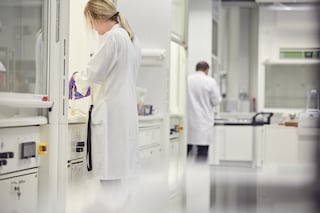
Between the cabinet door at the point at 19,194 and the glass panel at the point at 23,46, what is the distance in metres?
0.30

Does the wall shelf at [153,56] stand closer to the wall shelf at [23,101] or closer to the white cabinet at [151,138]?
the white cabinet at [151,138]

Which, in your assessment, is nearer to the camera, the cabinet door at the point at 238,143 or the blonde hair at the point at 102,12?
the blonde hair at the point at 102,12

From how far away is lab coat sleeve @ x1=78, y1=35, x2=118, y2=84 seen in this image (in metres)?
2.22

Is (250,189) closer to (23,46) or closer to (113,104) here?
(113,104)

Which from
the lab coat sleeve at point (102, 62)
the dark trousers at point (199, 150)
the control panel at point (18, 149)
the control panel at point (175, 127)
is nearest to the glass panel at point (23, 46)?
the control panel at point (18, 149)

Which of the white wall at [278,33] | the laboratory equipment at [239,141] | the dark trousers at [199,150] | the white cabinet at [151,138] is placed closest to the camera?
the white cabinet at [151,138]

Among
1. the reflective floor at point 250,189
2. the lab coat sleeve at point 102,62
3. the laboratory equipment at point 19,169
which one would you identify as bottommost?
the reflective floor at point 250,189

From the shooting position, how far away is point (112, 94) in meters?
2.27

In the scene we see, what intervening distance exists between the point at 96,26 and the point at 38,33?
17.1 inches

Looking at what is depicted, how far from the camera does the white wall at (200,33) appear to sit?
5.96 metres

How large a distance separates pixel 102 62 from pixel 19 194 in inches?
26.9

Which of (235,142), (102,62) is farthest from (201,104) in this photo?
(102,62)

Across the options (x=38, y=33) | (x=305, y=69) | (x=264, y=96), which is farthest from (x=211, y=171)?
Result: (x=38, y=33)

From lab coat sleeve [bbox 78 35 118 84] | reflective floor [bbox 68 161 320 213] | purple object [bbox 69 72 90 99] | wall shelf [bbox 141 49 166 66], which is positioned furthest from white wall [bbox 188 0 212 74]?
lab coat sleeve [bbox 78 35 118 84]
